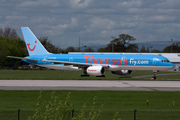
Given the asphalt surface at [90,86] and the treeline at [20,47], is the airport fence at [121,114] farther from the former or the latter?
the treeline at [20,47]

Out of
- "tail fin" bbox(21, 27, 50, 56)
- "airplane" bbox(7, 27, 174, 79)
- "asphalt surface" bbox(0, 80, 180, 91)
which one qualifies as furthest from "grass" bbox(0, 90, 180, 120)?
"tail fin" bbox(21, 27, 50, 56)

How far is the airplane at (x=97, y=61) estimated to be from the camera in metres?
41.6

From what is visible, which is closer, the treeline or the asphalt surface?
the asphalt surface

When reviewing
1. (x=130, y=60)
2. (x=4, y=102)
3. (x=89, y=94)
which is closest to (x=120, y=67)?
(x=130, y=60)

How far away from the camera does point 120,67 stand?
143 ft

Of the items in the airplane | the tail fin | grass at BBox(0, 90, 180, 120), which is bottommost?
grass at BBox(0, 90, 180, 120)

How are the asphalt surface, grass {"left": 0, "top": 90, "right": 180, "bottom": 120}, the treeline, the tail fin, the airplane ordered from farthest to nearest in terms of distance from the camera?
the treeline → the tail fin → the airplane → the asphalt surface → grass {"left": 0, "top": 90, "right": 180, "bottom": 120}

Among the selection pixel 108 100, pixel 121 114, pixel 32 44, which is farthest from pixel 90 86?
pixel 32 44

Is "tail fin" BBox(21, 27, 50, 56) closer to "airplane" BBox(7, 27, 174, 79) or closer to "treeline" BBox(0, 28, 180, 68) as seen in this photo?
"airplane" BBox(7, 27, 174, 79)

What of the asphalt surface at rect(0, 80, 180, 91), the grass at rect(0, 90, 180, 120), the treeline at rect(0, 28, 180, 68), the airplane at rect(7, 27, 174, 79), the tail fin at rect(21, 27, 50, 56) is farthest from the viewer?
the treeline at rect(0, 28, 180, 68)

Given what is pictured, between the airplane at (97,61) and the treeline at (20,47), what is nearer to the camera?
the airplane at (97,61)

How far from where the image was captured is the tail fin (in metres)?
51.8

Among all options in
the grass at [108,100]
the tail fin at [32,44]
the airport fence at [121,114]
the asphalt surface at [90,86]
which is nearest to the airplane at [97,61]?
Result: the tail fin at [32,44]

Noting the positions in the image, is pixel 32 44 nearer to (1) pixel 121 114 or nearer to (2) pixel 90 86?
(2) pixel 90 86
